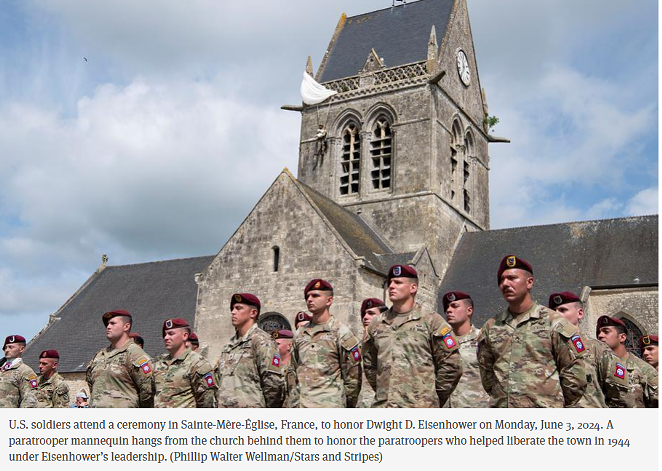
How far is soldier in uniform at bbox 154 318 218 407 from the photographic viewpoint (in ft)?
24.2

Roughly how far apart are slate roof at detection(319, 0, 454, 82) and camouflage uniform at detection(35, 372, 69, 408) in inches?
757

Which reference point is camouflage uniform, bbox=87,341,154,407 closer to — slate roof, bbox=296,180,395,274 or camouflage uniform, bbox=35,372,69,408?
camouflage uniform, bbox=35,372,69,408

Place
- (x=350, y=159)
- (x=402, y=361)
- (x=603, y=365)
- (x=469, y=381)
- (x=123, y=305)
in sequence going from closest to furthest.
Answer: (x=402, y=361), (x=603, y=365), (x=469, y=381), (x=350, y=159), (x=123, y=305)

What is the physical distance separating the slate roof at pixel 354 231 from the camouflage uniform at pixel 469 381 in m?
11.6

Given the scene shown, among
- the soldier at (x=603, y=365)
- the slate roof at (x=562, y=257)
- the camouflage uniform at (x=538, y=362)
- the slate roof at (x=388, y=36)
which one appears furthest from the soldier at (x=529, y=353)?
the slate roof at (x=388, y=36)

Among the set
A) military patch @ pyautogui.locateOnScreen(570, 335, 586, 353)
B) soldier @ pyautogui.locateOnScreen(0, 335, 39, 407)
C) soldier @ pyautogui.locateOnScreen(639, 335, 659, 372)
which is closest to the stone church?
soldier @ pyautogui.locateOnScreen(0, 335, 39, 407)

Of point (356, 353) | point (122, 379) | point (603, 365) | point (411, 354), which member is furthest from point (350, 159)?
point (411, 354)

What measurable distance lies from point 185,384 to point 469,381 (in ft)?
9.64

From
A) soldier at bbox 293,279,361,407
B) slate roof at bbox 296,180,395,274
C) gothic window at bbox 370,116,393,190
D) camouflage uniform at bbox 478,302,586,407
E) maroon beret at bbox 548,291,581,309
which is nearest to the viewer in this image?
camouflage uniform at bbox 478,302,586,407

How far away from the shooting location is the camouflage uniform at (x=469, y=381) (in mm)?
7641

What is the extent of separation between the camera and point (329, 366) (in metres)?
6.46

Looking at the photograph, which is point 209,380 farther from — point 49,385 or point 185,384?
point 49,385
